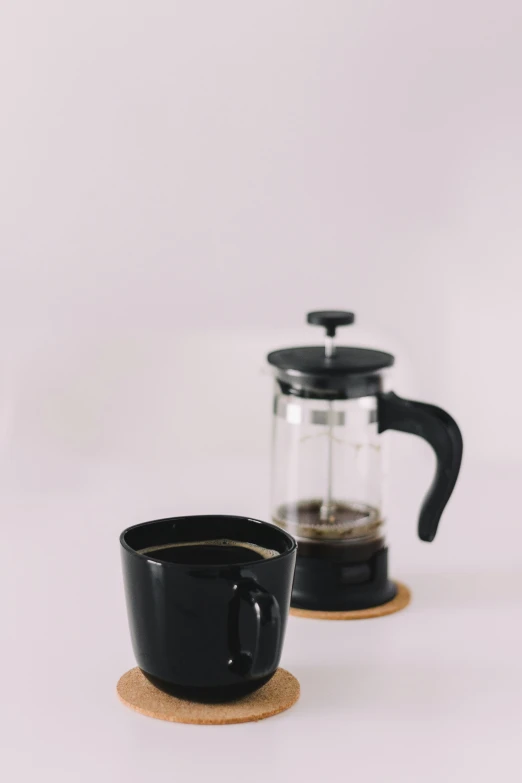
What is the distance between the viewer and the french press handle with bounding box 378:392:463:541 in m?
0.94

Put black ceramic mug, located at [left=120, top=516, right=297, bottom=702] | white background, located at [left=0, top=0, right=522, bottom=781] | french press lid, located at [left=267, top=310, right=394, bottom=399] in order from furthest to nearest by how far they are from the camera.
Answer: white background, located at [left=0, top=0, right=522, bottom=781]
french press lid, located at [left=267, top=310, right=394, bottom=399]
black ceramic mug, located at [left=120, top=516, right=297, bottom=702]

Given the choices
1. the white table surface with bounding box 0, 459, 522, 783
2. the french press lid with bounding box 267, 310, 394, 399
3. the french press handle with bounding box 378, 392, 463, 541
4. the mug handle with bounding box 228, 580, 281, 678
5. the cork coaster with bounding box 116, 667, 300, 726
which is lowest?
the white table surface with bounding box 0, 459, 522, 783

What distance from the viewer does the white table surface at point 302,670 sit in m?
0.71

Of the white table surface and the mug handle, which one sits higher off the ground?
the mug handle

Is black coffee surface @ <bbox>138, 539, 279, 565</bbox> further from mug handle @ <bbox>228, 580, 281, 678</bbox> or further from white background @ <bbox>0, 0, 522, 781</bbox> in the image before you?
white background @ <bbox>0, 0, 522, 781</bbox>

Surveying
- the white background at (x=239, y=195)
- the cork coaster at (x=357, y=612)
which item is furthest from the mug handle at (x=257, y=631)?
the white background at (x=239, y=195)

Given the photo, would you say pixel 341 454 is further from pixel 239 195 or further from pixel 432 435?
pixel 239 195

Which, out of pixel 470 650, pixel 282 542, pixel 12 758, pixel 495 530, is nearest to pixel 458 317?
pixel 495 530

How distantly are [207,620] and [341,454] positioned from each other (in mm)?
320

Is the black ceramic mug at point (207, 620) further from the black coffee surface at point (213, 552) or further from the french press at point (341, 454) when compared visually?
the french press at point (341, 454)

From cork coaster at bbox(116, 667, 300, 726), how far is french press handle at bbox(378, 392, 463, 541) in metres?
0.22

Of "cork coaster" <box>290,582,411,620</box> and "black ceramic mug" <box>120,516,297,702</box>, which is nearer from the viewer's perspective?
"black ceramic mug" <box>120,516,297,702</box>

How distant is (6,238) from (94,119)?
0.18 metres

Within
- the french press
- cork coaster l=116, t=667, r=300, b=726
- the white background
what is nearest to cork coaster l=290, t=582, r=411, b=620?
the french press
